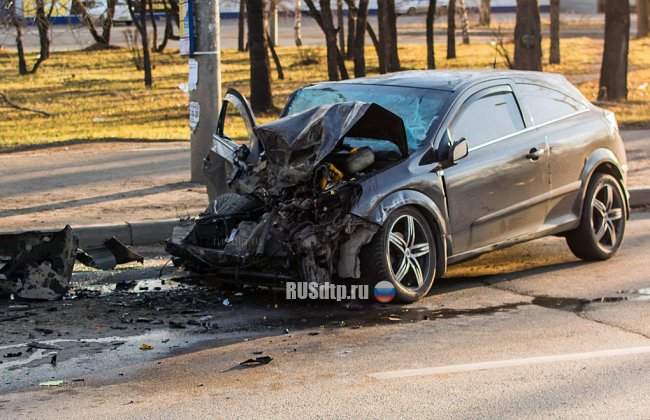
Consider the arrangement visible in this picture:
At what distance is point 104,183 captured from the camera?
12.5m

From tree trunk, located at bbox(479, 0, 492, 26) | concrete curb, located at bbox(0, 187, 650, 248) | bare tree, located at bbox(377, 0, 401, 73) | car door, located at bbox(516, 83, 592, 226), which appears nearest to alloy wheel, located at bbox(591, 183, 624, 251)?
car door, located at bbox(516, 83, 592, 226)

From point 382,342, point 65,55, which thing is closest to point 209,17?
point 382,342

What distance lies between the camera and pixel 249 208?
304 inches

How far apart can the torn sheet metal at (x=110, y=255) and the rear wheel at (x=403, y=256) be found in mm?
2472

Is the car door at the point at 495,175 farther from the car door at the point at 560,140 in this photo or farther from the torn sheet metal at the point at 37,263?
the torn sheet metal at the point at 37,263

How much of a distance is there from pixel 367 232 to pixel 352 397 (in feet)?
6.41

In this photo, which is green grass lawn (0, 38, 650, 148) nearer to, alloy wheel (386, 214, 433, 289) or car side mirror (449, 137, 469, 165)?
car side mirror (449, 137, 469, 165)

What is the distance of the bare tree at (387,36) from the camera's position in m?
29.3

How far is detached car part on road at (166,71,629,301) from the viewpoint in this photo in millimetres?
7105

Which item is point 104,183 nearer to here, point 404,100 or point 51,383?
point 404,100

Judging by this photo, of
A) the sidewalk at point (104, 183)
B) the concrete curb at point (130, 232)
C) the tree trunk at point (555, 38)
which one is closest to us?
the concrete curb at point (130, 232)

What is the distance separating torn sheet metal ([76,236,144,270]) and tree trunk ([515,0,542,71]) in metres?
14.2

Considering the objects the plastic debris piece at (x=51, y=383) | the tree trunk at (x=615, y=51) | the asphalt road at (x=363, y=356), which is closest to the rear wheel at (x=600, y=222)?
the asphalt road at (x=363, y=356)

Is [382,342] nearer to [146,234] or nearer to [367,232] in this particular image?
[367,232]
